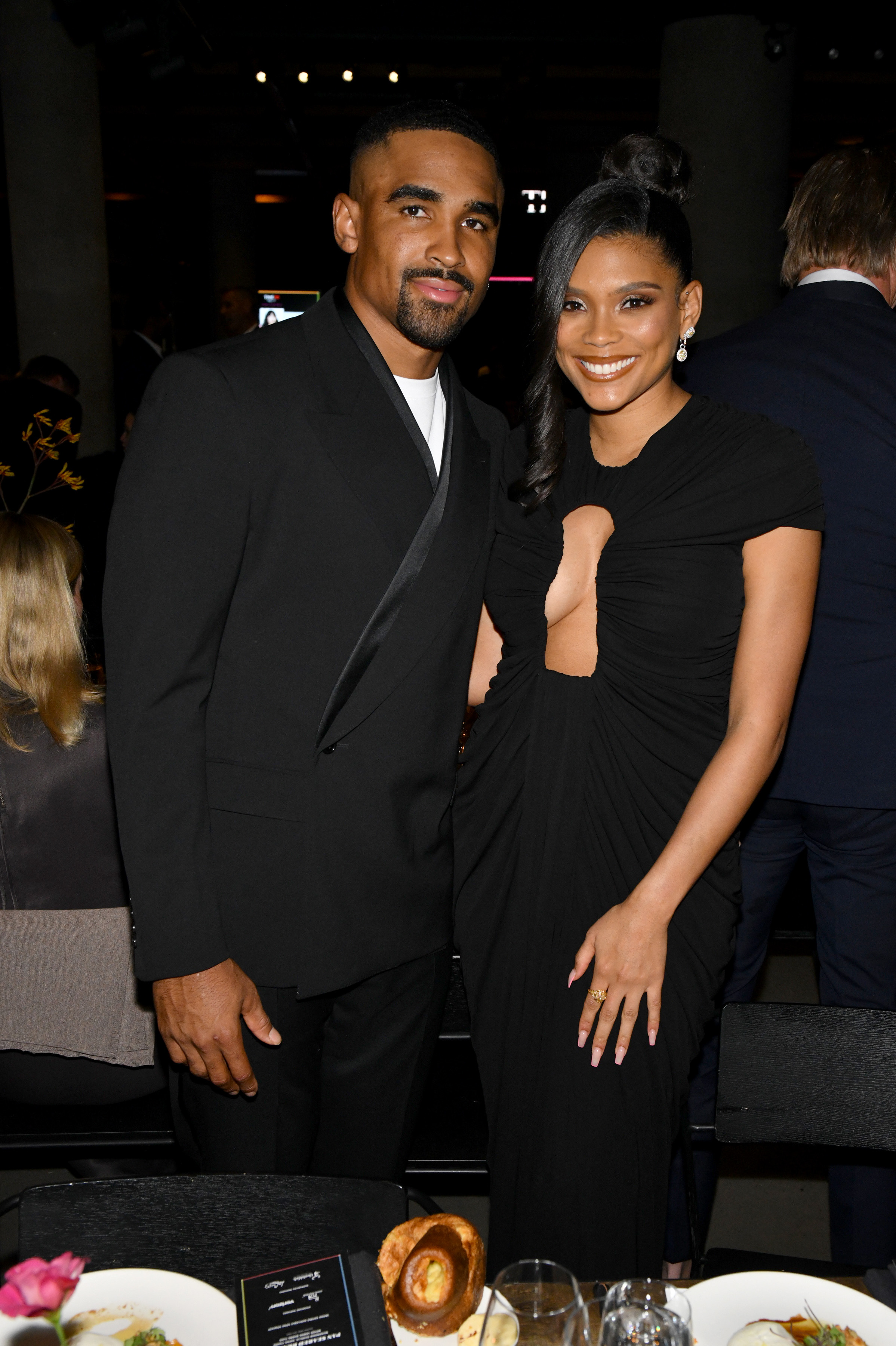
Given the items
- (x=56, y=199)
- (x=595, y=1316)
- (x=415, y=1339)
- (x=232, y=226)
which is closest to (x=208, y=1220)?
(x=415, y=1339)

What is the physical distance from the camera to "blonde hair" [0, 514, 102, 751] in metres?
2.12

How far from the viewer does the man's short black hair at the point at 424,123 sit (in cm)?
167

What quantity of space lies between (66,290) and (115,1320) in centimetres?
798

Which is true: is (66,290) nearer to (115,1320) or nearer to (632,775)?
(632,775)

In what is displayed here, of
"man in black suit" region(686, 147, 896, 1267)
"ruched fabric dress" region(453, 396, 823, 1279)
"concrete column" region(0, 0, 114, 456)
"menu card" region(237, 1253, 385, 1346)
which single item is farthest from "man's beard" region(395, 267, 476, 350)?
"concrete column" region(0, 0, 114, 456)

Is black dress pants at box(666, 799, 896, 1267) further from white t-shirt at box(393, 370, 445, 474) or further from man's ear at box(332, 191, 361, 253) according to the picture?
man's ear at box(332, 191, 361, 253)

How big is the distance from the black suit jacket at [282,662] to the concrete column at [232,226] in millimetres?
14242

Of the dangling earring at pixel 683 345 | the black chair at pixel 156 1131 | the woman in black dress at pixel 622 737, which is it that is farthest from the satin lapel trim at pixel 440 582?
the black chair at pixel 156 1131

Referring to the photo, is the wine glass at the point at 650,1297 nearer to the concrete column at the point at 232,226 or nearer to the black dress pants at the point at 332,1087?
the black dress pants at the point at 332,1087

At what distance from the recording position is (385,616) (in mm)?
1593

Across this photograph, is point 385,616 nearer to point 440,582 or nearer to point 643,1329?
point 440,582

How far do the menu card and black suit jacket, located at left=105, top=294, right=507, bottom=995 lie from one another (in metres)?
0.59

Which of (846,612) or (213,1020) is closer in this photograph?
(213,1020)

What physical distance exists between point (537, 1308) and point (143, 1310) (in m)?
0.40
